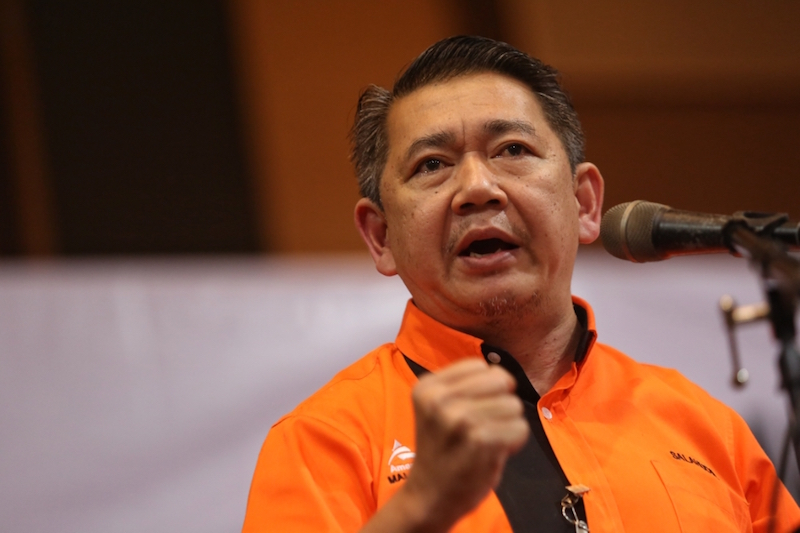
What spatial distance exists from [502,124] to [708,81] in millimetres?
2492

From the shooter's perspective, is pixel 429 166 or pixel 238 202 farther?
pixel 238 202

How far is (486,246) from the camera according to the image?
4.67 feet

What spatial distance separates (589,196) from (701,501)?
616 mm

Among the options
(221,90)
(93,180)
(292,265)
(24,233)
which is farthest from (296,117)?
(292,265)

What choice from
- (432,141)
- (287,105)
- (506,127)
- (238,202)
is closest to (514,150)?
(506,127)

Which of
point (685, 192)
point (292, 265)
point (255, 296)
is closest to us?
point (255, 296)

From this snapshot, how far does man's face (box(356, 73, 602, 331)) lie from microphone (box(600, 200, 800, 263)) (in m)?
0.19

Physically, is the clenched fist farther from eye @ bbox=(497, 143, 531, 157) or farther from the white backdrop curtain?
the white backdrop curtain

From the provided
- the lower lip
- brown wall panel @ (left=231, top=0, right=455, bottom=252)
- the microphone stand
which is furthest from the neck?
brown wall panel @ (left=231, top=0, right=455, bottom=252)

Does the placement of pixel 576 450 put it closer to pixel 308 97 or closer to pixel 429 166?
pixel 429 166

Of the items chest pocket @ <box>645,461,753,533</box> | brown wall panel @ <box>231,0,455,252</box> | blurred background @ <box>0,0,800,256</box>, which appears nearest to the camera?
chest pocket @ <box>645,461,753,533</box>

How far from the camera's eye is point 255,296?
1954 millimetres

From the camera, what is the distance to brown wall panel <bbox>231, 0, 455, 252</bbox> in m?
3.17

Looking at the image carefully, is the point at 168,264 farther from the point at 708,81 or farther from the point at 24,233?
the point at 708,81
